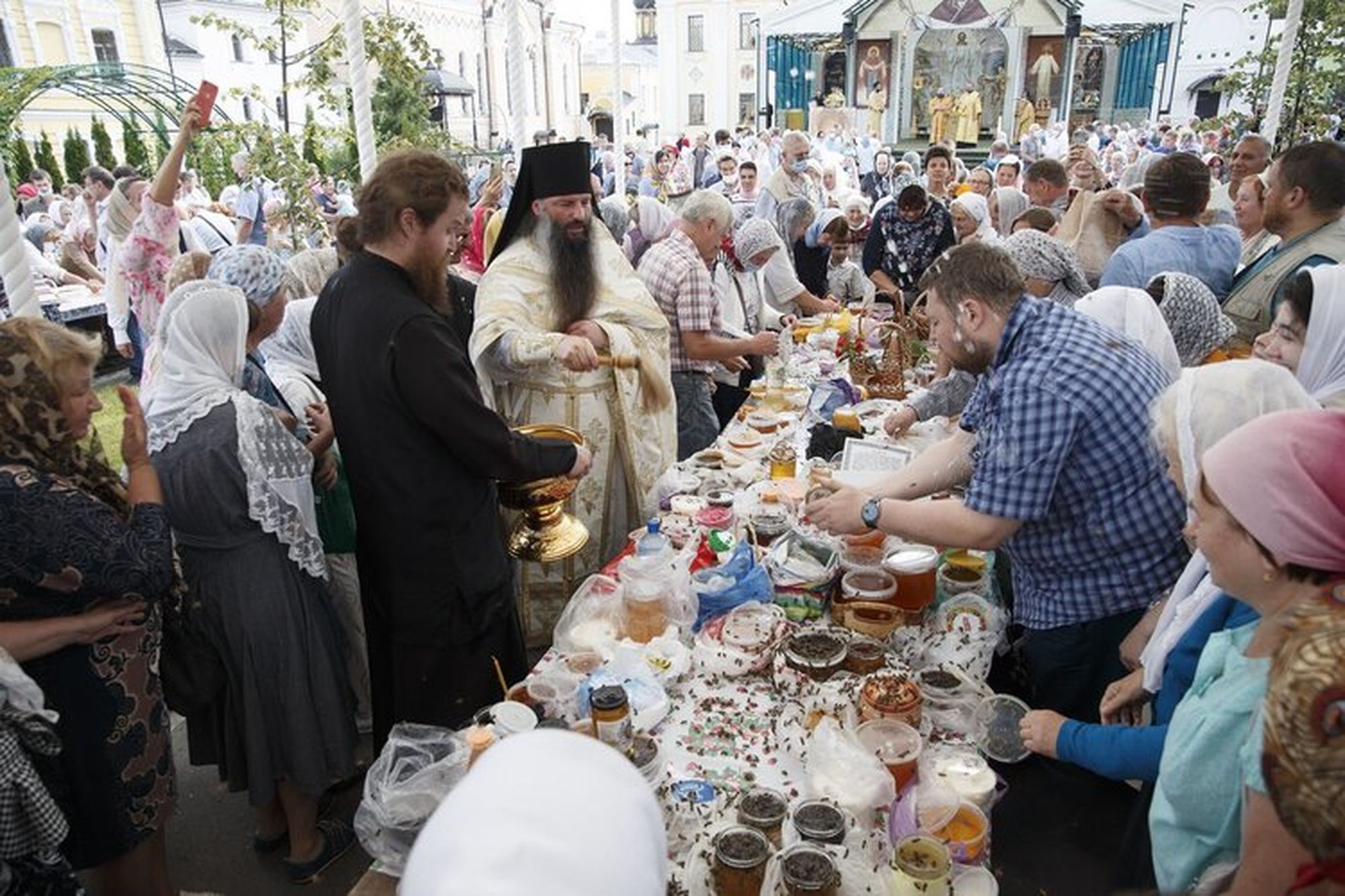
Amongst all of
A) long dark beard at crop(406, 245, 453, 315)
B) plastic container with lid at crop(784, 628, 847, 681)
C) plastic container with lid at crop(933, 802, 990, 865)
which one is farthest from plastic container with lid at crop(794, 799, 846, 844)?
long dark beard at crop(406, 245, 453, 315)

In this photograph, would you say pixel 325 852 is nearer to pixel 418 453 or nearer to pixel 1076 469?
pixel 418 453

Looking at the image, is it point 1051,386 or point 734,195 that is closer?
point 1051,386

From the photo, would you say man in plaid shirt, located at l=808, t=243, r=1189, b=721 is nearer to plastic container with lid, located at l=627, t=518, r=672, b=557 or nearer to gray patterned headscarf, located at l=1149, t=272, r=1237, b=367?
plastic container with lid, located at l=627, t=518, r=672, b=557

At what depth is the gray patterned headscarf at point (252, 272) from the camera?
284cm

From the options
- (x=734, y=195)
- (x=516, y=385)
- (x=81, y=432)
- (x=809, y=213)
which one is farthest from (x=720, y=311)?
(x=734, y=195)

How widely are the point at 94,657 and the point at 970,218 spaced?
6549 mm

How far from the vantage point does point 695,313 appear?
4523 mm

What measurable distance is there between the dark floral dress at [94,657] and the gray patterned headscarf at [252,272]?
3.23 feet

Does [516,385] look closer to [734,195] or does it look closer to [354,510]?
[354,510]

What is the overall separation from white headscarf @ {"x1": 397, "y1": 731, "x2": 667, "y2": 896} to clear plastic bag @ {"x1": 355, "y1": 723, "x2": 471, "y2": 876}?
84 centimetres

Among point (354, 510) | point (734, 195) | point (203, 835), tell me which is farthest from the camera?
point (734, 195)

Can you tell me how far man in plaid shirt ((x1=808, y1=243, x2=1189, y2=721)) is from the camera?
2.12m

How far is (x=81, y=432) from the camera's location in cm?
209

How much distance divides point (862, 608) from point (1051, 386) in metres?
0.81
